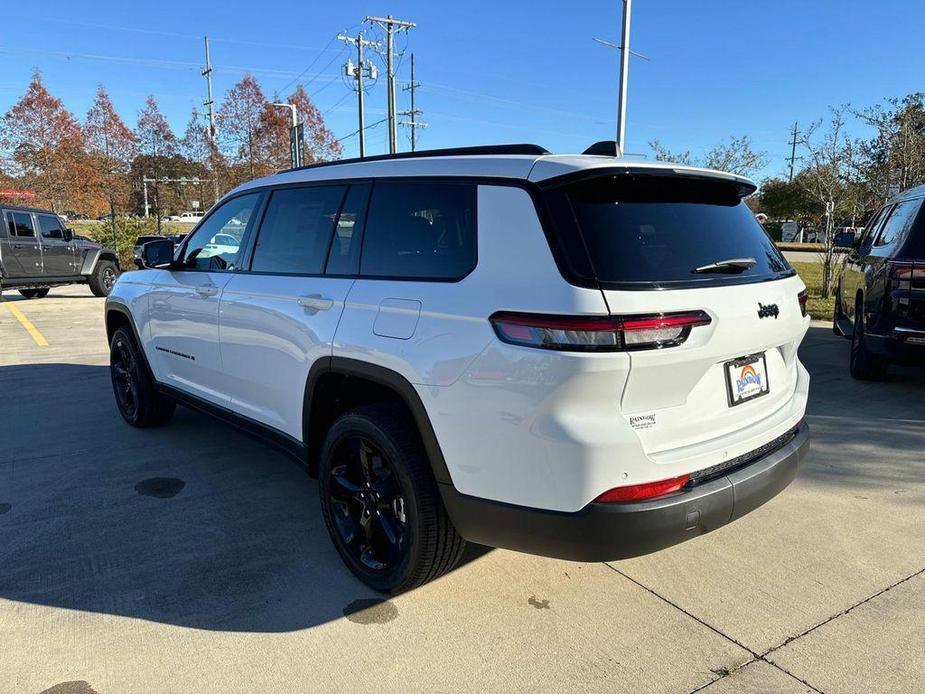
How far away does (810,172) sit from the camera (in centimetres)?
1609

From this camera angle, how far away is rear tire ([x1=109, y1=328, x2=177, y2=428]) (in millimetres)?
4961

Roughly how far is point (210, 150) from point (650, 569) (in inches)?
1335

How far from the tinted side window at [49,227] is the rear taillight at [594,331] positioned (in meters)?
15.4

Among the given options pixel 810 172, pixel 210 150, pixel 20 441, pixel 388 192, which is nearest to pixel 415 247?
pixel 388 192

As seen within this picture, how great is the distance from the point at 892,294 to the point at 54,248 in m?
15.5

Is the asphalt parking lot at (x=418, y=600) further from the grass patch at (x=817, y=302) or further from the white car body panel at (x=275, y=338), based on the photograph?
the grass patch at (x=817, y=302)

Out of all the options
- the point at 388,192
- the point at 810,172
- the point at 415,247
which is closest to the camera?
the point at 415,247

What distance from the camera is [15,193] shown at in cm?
2569

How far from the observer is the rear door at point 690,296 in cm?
221

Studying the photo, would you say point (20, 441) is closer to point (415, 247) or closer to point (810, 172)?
point (415, 247)

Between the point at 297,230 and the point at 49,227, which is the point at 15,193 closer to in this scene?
the point at 49,227

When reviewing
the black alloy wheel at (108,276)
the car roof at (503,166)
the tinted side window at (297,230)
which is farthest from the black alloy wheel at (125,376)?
the black alloy wheel at (108,276)

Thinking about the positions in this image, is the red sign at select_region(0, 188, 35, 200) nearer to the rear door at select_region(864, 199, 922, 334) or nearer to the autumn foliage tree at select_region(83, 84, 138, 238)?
the autumn foliage tree at select_region(83, 84, 138, 238)

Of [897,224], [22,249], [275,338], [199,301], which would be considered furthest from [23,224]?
[897,224]
